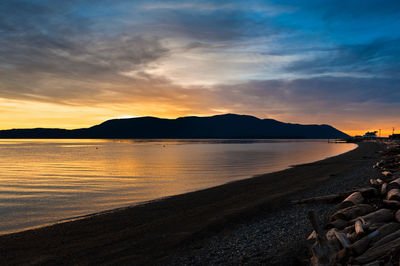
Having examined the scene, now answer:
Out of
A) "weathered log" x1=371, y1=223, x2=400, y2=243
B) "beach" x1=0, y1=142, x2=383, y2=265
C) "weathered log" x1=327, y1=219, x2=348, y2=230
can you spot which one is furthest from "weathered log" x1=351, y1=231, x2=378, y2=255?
"weathered log" x1=327, y1=219, x2=348, y2=230

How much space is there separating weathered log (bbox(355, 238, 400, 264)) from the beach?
1641 mm

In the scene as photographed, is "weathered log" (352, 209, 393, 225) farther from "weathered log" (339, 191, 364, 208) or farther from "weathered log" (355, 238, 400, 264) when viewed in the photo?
"weathered log" (339, 191, 364, 208)

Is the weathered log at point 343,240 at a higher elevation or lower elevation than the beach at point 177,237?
higher

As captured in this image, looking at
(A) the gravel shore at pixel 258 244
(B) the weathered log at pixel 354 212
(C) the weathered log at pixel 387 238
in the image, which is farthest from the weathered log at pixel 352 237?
(B) the weathered log at pixel 354 212

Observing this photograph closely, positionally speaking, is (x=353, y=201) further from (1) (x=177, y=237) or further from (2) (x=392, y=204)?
(1) (x=177, y=237)

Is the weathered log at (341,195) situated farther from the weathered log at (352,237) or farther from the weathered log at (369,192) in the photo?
the weathered log at (352,237)

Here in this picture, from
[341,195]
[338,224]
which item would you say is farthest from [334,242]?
[341,195]

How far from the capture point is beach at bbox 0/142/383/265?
26.7 feet

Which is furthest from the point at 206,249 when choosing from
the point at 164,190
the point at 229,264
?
the point at 164,190

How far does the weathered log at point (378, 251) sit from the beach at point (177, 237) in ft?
5.38

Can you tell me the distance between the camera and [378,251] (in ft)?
18.1

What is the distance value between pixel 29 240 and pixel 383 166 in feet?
82.1

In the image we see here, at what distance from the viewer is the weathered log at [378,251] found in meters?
5.41

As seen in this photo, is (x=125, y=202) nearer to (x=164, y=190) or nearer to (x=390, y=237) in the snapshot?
(x=164, y=190)
